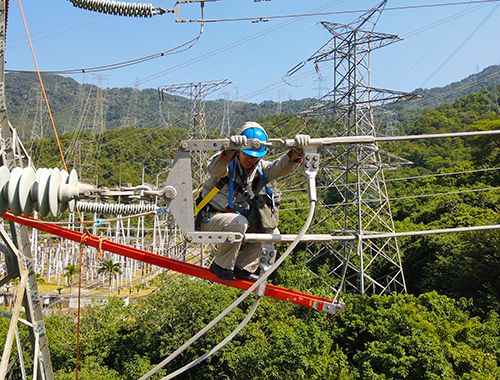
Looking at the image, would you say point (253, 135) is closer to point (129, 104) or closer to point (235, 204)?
point (235, 204)

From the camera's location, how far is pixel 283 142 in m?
3.26

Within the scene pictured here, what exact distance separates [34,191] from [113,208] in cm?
92

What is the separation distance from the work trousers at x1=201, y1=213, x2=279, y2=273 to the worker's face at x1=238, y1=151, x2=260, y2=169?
460mm

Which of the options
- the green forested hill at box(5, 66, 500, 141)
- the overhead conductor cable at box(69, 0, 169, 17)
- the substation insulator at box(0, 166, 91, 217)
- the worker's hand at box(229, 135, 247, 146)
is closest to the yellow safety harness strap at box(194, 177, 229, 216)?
the worker's hand at box(229, 135, 247, 146)

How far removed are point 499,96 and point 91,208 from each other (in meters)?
71.2

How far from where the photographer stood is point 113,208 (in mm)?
3676

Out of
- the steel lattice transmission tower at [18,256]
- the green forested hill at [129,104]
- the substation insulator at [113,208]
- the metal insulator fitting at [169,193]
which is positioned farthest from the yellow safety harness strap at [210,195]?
the green forested hill at [129,104]

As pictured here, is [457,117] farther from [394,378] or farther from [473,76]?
[473,76]

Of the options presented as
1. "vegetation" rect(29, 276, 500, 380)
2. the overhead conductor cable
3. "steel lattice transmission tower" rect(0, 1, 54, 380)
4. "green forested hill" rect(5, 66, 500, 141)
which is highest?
"green forested hill" rect(5, 66, 500, 141)

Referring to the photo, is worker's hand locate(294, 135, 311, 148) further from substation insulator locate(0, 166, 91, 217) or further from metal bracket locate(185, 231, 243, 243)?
substation insulator locate(0, 166, 91, 217)

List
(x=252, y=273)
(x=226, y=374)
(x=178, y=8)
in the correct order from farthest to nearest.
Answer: (x=226, y=374)
(x=178, y=8)
(x=252, y=273)

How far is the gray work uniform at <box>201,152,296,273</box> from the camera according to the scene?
3.68 m

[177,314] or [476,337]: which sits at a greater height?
[476,337]

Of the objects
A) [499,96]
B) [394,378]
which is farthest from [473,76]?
[394,378]
